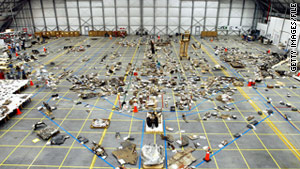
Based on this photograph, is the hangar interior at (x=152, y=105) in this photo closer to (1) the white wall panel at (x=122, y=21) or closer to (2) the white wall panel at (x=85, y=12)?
(1) the white wall panel at (x=122, y=21)

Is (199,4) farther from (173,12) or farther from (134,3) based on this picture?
(134,3)

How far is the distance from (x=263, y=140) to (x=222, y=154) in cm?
312

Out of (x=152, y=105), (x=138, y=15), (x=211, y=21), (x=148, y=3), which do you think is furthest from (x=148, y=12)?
(x=152, y=105)

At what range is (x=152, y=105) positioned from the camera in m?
15.2

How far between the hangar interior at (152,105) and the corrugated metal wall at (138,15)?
7140mm

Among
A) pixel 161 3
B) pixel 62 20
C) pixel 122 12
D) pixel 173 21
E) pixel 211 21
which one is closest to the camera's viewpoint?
pixel 161 3

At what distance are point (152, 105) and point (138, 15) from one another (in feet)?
112

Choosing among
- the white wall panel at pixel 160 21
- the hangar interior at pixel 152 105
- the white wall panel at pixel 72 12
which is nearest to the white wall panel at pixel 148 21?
the white wall panel at pixel 160 21

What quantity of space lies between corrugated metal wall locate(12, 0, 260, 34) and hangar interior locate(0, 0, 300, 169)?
714 centimetres

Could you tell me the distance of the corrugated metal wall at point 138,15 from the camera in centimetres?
4309

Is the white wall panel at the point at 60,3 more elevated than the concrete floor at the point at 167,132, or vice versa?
the white wall panel at the point at 60,3

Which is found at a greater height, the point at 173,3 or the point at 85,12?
the point at 173,3

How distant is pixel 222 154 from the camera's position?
34.3 feet

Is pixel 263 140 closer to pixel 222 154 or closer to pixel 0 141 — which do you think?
pixel 222 154
